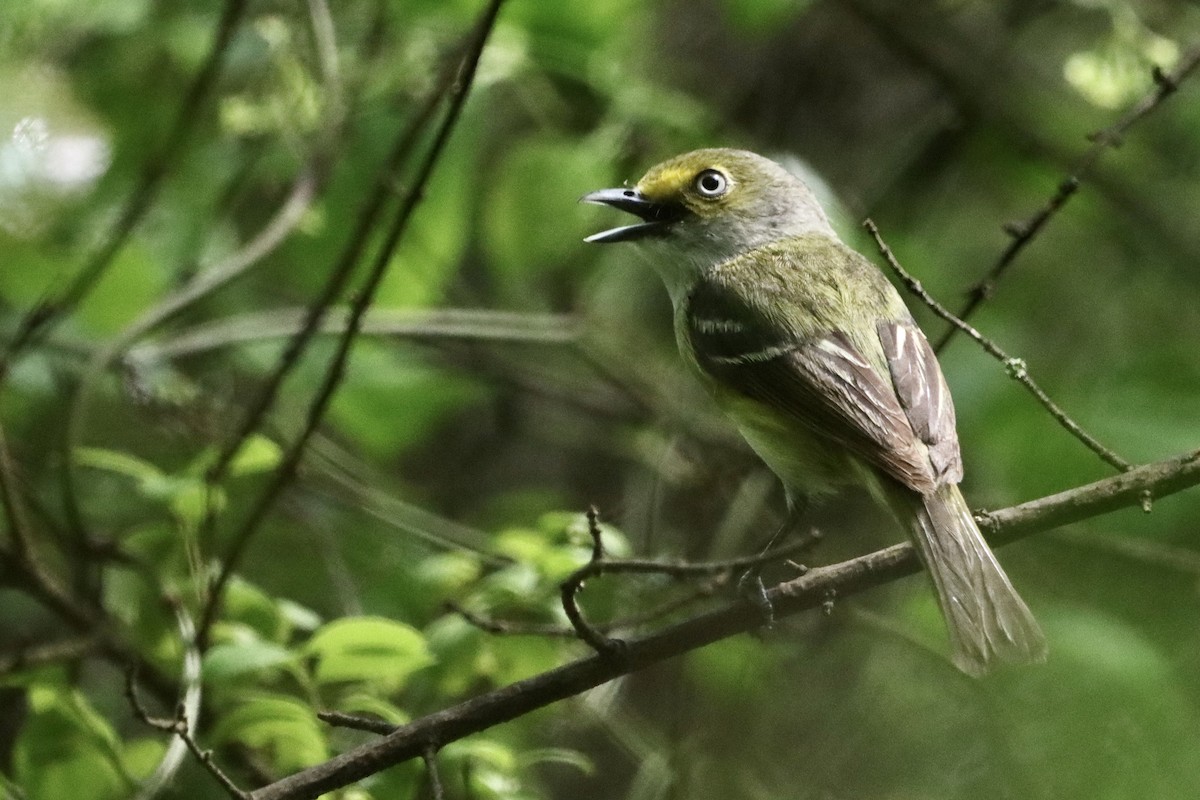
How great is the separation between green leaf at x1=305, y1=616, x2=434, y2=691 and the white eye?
1451 mm

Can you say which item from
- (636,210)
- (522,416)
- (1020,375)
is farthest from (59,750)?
(522,416)

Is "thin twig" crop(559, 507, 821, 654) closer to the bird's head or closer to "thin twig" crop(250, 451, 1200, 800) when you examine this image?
"thin twig" crop(250, 451, 1200, 800)

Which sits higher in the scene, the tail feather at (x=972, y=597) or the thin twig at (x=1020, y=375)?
the thin twig at (x=1020, y=375)

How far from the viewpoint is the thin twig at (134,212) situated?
3.55m

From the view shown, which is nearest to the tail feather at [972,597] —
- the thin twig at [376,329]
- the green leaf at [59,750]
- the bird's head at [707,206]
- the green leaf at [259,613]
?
the bird's head at [707,206]

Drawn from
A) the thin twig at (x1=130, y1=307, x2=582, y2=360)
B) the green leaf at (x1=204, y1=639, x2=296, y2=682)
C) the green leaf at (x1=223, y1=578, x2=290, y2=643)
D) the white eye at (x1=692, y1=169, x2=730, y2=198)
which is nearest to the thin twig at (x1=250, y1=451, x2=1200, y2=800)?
the green leaf at (x1=204, y1=639, x2=296, y2=682)

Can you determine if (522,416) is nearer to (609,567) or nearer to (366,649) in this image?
(366,649)

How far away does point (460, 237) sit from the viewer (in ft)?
14.0

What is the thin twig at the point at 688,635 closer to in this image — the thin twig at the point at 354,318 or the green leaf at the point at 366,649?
the green leaf at the point at 366,649

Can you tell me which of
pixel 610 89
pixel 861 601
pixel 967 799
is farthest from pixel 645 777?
pixel 610 89

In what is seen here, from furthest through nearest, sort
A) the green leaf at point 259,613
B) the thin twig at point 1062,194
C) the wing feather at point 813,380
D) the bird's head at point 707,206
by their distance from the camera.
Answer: the bird's head at point 707,206
the green leaf at point 259,613
the wing feather at point 813,380
the thin twig at point 1062,194

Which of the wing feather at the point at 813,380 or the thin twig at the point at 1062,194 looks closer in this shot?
the thin twig at the point at 1062,194

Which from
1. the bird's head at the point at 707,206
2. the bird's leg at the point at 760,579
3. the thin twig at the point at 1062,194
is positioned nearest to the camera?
the bird's leg at the point at 760,579

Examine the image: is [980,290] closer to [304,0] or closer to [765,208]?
[765,208]
